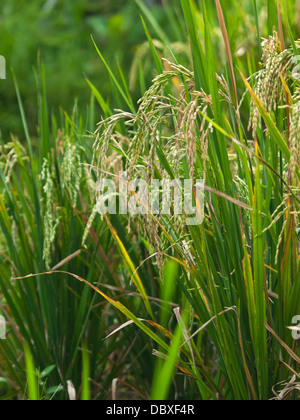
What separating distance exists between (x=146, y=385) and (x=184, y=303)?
0.88 ft

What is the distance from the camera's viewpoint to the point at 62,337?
1.24 m

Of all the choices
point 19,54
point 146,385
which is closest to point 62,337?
point 146,385

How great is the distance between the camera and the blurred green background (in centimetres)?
441

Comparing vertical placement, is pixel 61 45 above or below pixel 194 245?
above

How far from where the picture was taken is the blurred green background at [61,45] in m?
4.41

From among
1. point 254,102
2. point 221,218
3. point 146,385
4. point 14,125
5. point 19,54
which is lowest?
point 146,385

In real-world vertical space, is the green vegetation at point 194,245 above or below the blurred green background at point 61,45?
below

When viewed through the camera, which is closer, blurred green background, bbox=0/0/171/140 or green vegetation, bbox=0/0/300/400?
green vegetation, bbox=0/0/300/400

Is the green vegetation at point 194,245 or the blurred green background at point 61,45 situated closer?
the green vegetation at point 194,245

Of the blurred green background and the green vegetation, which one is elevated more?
the blurred green background

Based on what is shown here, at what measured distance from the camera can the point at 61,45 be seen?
5078mm

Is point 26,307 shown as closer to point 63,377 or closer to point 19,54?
point 63,377

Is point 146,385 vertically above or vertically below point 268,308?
below

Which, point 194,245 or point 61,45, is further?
point 61,45
